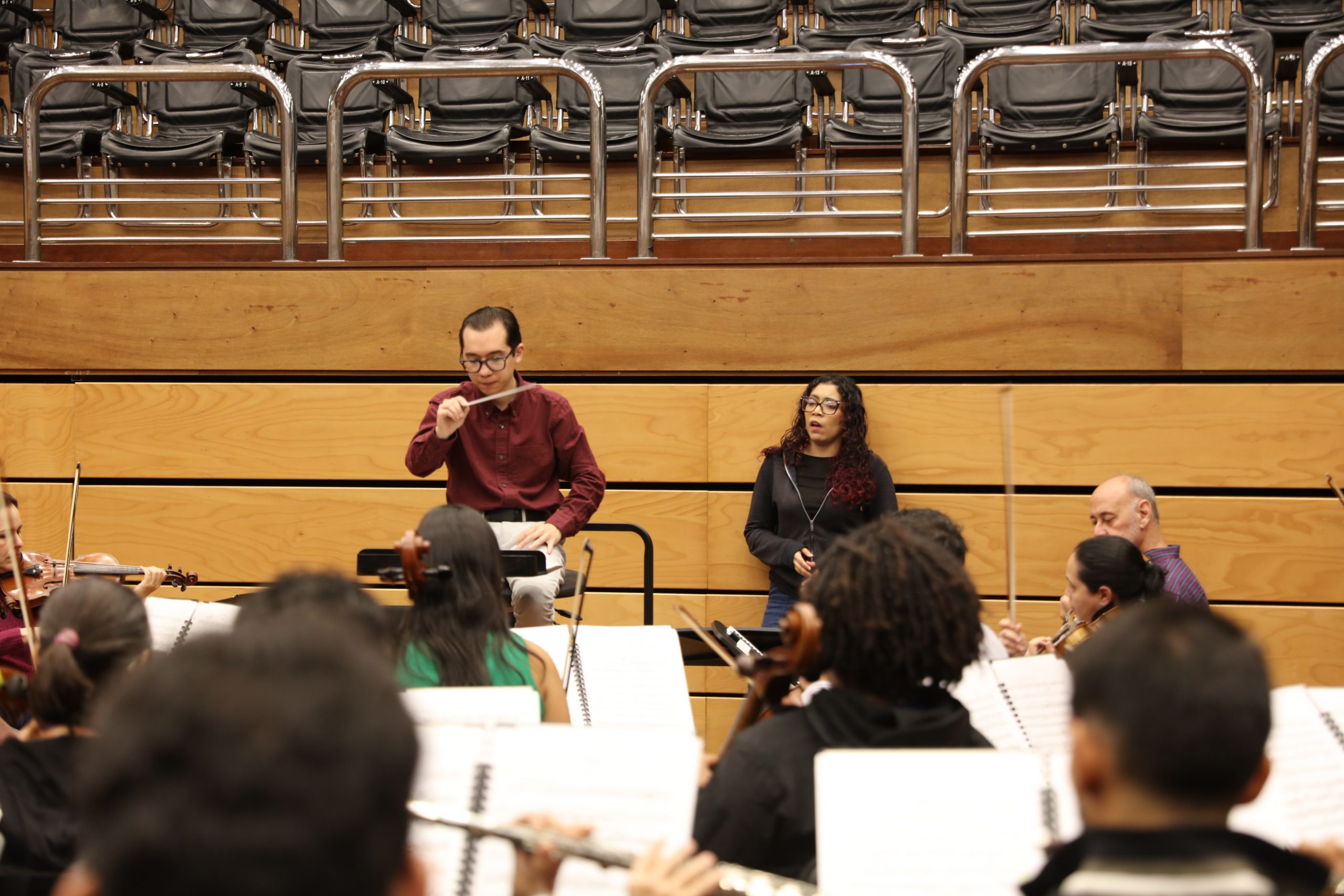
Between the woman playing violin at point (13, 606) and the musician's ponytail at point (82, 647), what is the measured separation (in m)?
0.81

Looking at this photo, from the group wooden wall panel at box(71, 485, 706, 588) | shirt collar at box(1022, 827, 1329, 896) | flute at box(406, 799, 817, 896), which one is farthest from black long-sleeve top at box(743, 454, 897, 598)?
shirt collar at box(1022, 827, 1329, 896)

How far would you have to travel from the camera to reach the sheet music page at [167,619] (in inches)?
94.8

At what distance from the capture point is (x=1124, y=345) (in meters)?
3.86

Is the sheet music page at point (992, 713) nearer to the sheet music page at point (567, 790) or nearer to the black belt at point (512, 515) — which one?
the sheet music page at point (567, 790)

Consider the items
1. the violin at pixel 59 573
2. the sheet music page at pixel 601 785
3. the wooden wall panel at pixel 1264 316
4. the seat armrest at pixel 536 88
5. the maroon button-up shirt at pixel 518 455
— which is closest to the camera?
the sheet music page at pixel 601 785

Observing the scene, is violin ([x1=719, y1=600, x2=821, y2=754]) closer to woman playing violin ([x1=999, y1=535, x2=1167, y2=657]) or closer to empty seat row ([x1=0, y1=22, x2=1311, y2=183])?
woman playing violin ([x1=999, y1=535, x2=1167, y2=657])

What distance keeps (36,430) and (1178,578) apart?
3.74 metres

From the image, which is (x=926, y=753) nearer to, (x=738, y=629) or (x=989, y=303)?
(x=738, y=629)

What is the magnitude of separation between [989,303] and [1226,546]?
1.06m

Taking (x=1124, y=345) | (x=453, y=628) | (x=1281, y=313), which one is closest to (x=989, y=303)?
(x=1124, y=345)

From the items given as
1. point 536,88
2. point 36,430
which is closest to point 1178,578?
point 536,88

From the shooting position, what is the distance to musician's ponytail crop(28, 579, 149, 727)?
1.59 meters

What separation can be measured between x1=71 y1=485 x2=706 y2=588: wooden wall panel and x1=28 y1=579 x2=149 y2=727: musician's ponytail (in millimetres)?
2492

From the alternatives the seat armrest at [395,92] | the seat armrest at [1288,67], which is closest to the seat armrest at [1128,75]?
the seat armrest at [1288,67]
